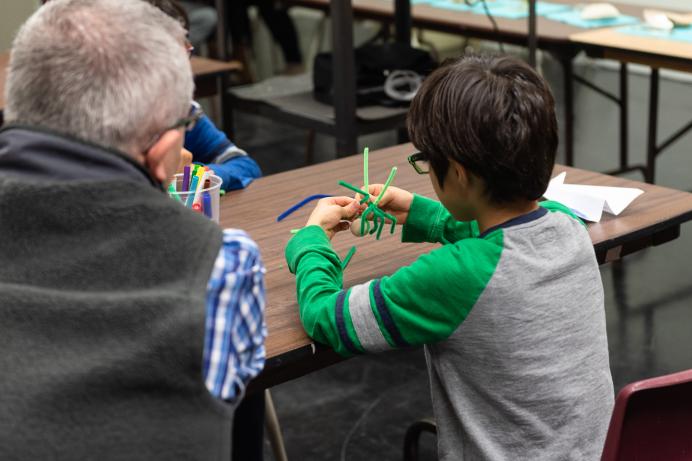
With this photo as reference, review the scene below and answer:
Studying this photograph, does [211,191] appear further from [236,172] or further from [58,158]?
[58,158]

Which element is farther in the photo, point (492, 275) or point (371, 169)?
point (371, 169)

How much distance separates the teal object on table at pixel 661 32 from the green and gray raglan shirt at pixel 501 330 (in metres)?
2.53

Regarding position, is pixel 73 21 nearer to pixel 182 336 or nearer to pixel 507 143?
pixel 182 336

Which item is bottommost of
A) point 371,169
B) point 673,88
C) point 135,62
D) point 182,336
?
point 673,88

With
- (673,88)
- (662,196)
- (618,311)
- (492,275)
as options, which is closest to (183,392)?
(492,275)

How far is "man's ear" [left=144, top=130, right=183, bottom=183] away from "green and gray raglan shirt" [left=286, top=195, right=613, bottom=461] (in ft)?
1.38

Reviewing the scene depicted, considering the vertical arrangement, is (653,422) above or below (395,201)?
below

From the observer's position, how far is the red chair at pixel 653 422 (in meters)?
1.24

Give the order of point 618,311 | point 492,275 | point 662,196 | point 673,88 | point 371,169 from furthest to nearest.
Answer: point 673,88 → point 618,311 → point 371,169 → point 662,196 → point 492,275

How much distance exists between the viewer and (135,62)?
3.16 feet

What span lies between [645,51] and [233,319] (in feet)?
9.58

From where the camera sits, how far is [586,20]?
4.13m

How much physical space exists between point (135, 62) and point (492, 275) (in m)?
0.56

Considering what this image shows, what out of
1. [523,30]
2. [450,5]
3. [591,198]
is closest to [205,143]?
[591,198]
